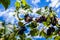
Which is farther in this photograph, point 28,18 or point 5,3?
point 28,18

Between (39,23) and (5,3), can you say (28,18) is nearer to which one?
(39,23)

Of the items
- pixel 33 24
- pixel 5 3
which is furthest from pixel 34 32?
pixel 5 3

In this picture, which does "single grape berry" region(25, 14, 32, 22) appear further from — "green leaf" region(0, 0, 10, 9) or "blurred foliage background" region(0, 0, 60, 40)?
"green leaf" region(0, 0, 10, 9)

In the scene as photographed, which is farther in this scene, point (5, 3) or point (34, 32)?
point (34, 32)

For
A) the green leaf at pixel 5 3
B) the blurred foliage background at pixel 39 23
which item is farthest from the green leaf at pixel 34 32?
the green leaf at pixel 5 3

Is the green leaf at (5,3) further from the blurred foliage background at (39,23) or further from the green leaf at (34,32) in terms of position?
the green leaf at (34,32)

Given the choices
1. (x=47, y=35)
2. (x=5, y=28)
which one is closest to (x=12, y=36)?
(x=5, y=28)

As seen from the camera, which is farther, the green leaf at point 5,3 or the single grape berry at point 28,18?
the single grape berry at point 28,18

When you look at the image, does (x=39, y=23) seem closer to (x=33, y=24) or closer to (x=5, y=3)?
(x=33, y=24)

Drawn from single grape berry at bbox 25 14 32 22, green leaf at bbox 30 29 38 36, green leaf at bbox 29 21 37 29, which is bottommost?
green leaf at bbox 30 29 38 36

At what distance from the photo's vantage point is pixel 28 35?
3.22ft

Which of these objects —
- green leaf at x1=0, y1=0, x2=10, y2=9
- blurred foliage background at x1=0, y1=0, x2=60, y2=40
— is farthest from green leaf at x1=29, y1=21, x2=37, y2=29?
green leaf at x1=0, y1=0, x2=10, y2=9

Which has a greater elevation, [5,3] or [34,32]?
[34,32]

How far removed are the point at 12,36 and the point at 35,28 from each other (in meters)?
0.30
